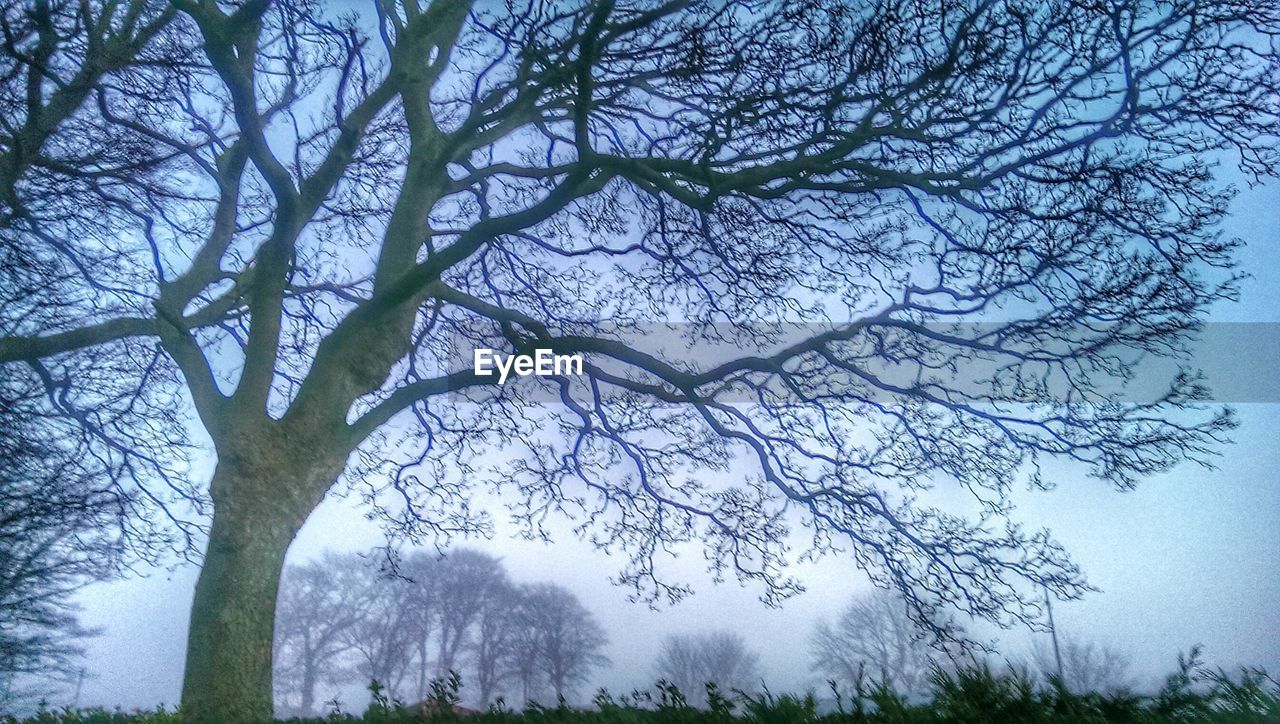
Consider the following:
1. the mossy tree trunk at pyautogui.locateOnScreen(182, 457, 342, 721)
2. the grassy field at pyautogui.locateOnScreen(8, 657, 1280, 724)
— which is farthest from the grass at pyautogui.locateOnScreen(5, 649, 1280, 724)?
the mossy tree trunk at pyautogui.locateOnScreen(182, 457, 342, 721)

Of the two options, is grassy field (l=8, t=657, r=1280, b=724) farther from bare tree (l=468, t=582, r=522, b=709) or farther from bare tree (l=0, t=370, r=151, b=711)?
bare tree (l=0, t=370, r=151, b=711)

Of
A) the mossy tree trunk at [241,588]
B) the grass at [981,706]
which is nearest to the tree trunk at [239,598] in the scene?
the mossy tree trunk at [241,588]

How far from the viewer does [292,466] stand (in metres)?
5.54

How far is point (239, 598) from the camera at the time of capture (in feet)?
16.7

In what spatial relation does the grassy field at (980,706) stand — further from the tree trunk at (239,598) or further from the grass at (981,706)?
the tree trunk at (239,598)

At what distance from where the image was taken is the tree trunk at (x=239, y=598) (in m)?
4.89

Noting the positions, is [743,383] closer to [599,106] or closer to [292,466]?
[599,106]

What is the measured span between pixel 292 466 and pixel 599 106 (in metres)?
3.40

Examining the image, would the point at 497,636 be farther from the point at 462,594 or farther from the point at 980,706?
the point at 980,706

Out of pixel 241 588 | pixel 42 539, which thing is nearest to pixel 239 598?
pixel 241 588

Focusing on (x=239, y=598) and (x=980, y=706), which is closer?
(x=980, y=706)

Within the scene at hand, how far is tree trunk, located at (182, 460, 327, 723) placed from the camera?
4887 mm

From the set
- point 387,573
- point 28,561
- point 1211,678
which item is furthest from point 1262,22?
point 28,561

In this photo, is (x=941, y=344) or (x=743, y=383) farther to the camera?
(x=743, y=383)
